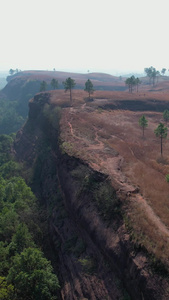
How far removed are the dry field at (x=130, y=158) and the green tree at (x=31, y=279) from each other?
12237mm

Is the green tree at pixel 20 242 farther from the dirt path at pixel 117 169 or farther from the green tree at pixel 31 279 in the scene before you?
the dirt path at pixel 117 169

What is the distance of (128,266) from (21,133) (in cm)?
7441

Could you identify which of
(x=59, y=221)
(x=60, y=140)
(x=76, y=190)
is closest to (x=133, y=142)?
(x=60, y=140)

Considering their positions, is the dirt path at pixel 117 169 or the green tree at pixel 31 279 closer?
the green tree at pixel 31 279

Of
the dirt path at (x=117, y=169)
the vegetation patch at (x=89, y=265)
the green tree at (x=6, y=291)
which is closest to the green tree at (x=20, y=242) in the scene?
the green tree at (x=6, y=291)

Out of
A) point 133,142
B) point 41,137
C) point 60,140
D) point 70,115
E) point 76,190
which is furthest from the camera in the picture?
point 41,137

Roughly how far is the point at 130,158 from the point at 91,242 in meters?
19.9

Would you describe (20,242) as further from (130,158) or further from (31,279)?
(130,158)

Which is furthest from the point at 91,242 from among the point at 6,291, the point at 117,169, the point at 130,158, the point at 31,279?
the point at 130,158

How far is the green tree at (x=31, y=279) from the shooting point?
24281 mm

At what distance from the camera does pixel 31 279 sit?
2428 centimetres

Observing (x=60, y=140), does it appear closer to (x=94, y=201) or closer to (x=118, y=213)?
(x=94, y=201)

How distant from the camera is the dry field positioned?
24.6 metres

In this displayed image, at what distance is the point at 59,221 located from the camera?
1522 inches
